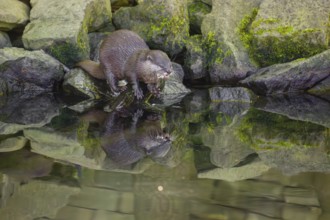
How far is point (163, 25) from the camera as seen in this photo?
5801 mm

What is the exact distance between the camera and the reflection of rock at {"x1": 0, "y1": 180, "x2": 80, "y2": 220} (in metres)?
1.88

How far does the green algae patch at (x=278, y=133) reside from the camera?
121 inches

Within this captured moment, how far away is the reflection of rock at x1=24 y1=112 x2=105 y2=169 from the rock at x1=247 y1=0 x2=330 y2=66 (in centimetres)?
297

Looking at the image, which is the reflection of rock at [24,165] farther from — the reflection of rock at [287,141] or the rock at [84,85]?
the rock at [84,85]

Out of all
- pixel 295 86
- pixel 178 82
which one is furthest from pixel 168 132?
pixel 295 86

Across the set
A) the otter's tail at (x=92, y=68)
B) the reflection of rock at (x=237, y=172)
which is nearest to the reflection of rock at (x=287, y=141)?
the reflection of rock at (x=237, y=172)

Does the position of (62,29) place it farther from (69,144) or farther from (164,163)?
(164,163)

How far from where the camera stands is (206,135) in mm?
3346

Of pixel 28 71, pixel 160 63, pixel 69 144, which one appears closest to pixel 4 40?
pixel 28 71

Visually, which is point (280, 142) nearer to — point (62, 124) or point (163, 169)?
point (163, 169)

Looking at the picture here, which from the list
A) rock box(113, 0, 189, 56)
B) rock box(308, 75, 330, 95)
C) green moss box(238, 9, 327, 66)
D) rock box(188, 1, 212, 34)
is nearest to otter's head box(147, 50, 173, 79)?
rock box(113, 0, 189, 56)

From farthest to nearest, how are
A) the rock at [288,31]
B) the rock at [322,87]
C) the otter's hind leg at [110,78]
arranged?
1. the rock at [288,31]
2. the rock at [322,87]
3. the otter's hind leg at [110,78]

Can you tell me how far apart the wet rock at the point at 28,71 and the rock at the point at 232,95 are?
1.82 m

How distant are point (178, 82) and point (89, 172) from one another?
3.13m
